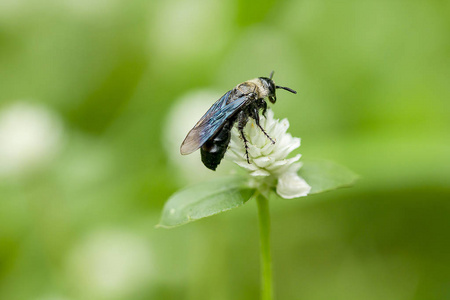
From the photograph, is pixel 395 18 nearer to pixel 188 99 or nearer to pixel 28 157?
pixel 188 99

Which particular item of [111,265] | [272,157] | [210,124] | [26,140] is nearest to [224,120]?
[210,124]

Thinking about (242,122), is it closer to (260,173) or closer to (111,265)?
(260,173)

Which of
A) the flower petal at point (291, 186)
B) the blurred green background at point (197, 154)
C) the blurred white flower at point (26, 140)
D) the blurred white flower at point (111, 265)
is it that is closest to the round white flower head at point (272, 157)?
the flower petal at point (291, 186)

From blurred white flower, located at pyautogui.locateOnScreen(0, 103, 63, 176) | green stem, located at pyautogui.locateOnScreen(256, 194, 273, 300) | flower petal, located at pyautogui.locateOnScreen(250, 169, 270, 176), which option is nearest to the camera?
flower petal, located at pyautogui.locateOnScreen(250, 169, 270, 176)

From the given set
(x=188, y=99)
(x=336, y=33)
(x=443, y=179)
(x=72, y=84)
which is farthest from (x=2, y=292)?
(x=336, y=33)

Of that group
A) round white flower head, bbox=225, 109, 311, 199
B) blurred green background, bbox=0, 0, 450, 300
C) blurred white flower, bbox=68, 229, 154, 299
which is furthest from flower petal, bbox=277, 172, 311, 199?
blurred white flower, bbox=68, 229, 154, 299

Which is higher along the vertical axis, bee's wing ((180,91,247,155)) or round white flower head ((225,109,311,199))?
bee's wing ((180,91,247,155))

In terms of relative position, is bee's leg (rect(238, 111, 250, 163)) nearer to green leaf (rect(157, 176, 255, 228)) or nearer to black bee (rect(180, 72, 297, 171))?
black bee (rect(180, 72, 297, 171))

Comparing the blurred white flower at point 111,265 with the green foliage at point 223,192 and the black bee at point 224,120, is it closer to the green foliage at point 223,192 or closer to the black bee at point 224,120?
the green foliage at point 223,192
